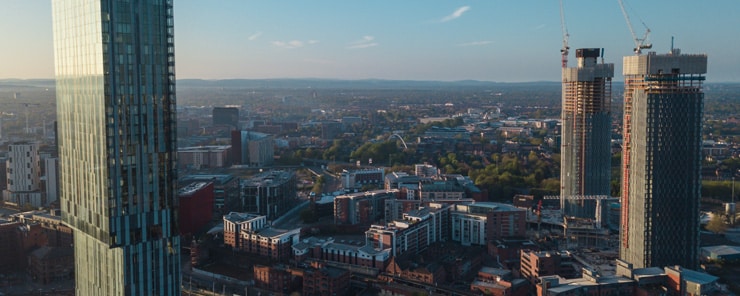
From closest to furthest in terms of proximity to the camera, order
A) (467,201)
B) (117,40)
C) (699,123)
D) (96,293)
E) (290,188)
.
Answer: (117,40) < (96,293) < (699,123) < (467,201) < (290,188)

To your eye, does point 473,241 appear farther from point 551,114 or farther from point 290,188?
point 551,114

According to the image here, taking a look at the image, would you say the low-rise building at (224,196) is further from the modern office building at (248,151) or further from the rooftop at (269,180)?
the modern office building at (248,151)

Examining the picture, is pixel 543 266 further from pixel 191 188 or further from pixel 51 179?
pixel 51 179

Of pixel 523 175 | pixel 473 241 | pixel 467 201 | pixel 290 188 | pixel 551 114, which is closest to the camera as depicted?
pixel 473 241

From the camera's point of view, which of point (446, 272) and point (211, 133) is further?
point (211, 133)

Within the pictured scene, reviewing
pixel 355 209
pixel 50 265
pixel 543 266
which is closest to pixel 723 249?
pixel 543 266

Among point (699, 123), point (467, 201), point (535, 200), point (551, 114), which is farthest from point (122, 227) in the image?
point (551, 114)

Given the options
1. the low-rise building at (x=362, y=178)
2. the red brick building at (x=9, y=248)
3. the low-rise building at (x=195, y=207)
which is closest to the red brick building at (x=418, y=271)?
the low-rise building at (x=195, y=207)
